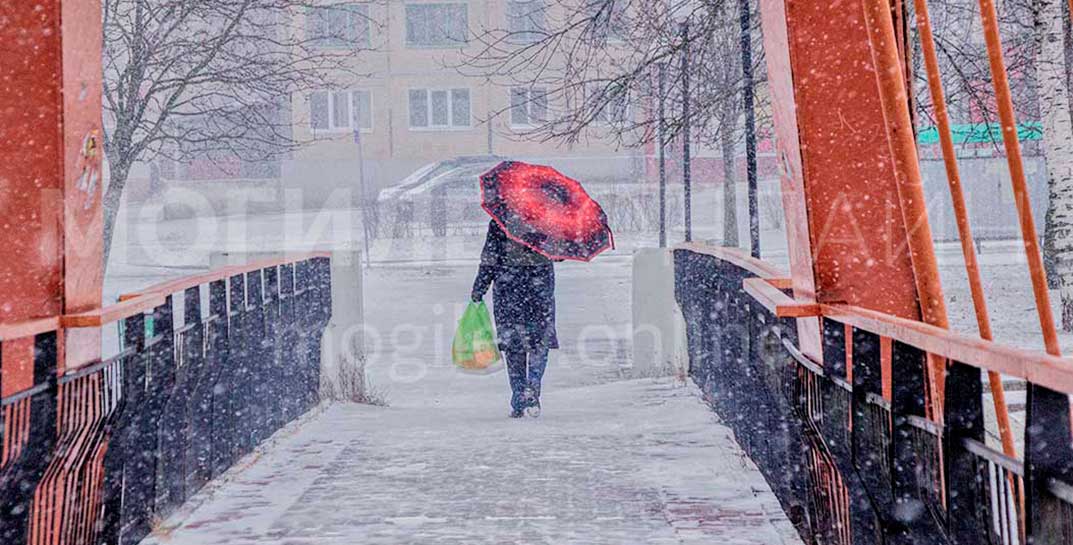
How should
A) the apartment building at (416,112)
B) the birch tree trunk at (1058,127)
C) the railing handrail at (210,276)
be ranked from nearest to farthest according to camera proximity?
the railing handrail at (210,276), the birch tree trunk at (1058,127), the apartment building at (416,112)

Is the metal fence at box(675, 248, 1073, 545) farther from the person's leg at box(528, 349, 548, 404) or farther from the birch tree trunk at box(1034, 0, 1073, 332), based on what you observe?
the birch tree trunk at box(1034, 0, 1073, 332)

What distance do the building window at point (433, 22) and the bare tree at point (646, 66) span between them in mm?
4157

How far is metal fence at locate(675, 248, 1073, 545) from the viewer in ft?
9.07

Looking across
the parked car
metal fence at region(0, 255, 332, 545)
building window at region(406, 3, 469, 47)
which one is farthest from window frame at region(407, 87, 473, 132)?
metal fence at region(0, 255, 332, 545)

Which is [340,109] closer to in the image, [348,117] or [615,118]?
[348,117]

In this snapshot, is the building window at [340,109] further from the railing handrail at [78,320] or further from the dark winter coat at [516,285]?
the railing handrail at [78,320]

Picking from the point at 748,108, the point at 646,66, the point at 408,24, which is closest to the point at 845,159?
the point at 748,108

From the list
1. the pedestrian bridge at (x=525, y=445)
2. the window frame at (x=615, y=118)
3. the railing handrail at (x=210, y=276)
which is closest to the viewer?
the pedestrian bridge at (x=525, y=445)

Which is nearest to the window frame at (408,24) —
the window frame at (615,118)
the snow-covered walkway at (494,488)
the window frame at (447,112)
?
the window frame at (447,112)

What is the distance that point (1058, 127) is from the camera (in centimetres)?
1605

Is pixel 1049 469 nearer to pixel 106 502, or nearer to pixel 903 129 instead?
pixel 903 129

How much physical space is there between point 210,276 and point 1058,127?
458 inches

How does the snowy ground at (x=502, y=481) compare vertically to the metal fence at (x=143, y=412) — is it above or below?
below

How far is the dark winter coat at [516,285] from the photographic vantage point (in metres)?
10.2
